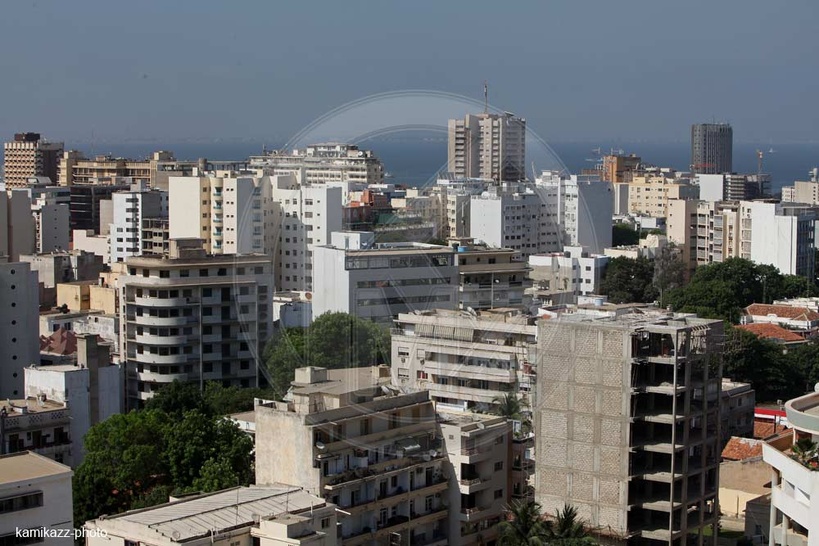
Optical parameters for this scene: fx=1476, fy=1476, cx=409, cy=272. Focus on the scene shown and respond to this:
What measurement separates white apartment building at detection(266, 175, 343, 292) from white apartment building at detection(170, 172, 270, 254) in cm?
35

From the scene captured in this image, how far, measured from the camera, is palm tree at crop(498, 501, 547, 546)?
782 centimetres

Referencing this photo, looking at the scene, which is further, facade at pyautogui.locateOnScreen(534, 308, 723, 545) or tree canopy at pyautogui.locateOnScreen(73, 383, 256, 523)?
tree canopy at pyautogui.locateOnScreen(73, 383, 256, 523)

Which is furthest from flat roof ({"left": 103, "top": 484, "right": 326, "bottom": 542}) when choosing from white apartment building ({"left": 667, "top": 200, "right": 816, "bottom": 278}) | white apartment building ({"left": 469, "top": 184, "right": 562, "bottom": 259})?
white apartment building ({"left": 667, "top": 200, "right": 816, "bottom": 278})

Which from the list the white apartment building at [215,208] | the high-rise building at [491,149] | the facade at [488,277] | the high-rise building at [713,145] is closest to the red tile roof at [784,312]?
the high-rise building at [491,149]

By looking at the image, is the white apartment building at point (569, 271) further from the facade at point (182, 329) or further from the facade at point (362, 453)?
the facade at point (362, 453)

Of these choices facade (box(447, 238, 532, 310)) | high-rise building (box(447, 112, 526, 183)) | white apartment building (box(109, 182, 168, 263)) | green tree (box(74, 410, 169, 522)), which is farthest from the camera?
white apartment building (box(109, 182, 168, 263))

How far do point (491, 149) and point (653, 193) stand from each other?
19.7 metres

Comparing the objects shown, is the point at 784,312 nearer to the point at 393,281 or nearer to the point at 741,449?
the point at 741,449

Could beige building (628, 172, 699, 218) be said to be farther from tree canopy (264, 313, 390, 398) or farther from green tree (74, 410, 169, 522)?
green tree (74, 410, 169, 522)

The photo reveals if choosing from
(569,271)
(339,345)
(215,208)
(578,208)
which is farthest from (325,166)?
(339,345)

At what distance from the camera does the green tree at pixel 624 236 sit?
2775 cm

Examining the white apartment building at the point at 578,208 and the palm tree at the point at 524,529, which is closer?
the palm tree at the point at 524,529

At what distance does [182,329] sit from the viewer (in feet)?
47.0

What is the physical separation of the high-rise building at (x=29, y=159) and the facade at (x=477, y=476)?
28.5 m
